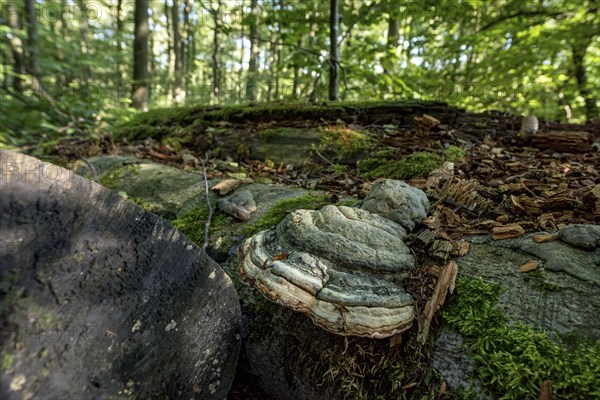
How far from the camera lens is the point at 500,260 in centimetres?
176

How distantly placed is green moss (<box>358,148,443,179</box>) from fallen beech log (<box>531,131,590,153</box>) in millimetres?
1489

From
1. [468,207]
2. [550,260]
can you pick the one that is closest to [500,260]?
[550,260]

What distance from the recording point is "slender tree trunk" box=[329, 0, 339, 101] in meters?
5.24

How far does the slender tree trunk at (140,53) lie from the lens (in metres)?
9.64

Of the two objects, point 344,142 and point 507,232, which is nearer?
point 507,232

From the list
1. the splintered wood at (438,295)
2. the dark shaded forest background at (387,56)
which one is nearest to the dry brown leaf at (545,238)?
the splintered wood at (438,295)

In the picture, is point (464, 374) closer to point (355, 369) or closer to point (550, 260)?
point (355, 369)

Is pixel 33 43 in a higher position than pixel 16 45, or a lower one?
higher

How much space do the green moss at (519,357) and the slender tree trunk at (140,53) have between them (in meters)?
10.5

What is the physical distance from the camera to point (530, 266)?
165cm

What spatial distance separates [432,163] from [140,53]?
10012mm

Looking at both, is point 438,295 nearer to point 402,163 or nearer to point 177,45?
point 402,163

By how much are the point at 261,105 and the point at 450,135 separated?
2.84 metres

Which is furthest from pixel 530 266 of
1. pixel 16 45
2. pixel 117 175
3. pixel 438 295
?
pixel 16 45
